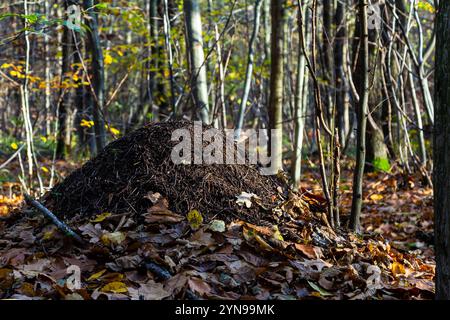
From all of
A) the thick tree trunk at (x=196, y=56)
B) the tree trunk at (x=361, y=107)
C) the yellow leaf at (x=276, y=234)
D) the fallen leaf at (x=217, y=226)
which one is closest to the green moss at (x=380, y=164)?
the thick tree trunk at (x=196, y=56)

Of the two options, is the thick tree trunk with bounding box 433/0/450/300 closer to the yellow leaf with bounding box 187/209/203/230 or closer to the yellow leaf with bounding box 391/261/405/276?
the yellow leaf with bounding box 391/261/405/276

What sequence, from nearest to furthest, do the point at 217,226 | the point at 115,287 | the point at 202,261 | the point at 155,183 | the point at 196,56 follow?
the point at 115,287 → the point at 202,261 → the point at 217,226 → the point at 155,183 → the point at 196,56

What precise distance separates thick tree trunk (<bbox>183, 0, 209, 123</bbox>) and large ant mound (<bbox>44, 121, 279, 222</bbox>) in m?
2.39

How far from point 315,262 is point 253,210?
0.80 m

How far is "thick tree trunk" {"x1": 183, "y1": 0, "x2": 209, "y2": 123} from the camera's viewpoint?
22.6ft

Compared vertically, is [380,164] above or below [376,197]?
above

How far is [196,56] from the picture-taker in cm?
702

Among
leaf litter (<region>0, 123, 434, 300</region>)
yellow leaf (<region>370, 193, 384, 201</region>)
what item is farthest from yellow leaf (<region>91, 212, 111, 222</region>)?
yellow leaf (<region>370, 193, 384, 201</region>)

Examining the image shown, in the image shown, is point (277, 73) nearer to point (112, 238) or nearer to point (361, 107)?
point (361, 107)

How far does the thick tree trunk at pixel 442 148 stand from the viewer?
2488mm

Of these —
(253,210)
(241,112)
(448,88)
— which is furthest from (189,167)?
(241,112)

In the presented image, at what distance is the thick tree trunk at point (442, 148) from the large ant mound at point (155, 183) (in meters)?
1.60

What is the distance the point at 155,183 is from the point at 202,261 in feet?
3.12

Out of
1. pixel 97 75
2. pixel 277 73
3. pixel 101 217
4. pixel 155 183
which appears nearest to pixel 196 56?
pixel 277 73
